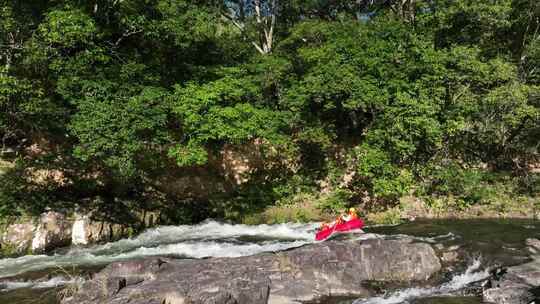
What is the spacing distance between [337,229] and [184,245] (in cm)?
522

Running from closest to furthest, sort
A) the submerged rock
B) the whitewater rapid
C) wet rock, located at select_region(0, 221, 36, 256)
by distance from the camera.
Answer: the submerged rock, the whitewater rapid, wet rock, located at select_region(0, 221, 36, 256)

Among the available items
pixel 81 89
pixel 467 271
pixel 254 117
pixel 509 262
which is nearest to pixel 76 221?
pixel 81 89

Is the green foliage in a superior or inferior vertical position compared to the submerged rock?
superior

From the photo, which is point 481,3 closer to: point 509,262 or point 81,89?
point 509,262

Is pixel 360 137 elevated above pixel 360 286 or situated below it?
above

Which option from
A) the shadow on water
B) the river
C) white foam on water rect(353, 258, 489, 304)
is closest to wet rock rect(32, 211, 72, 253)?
the river

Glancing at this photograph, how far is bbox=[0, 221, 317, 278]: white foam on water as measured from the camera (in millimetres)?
12828

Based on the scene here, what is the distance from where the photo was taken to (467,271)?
10516mm

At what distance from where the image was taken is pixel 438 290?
956 centimetres

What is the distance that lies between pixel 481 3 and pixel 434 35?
234cm

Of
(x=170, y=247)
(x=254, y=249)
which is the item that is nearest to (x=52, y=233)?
(x=170, y=247)

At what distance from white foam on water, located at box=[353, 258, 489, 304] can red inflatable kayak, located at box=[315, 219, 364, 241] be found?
4505 millimetres

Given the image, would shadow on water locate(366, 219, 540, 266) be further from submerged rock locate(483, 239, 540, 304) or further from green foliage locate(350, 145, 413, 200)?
green foliage locate(350, 145, 413, 200)

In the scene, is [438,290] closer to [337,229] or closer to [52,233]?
[337,229]
